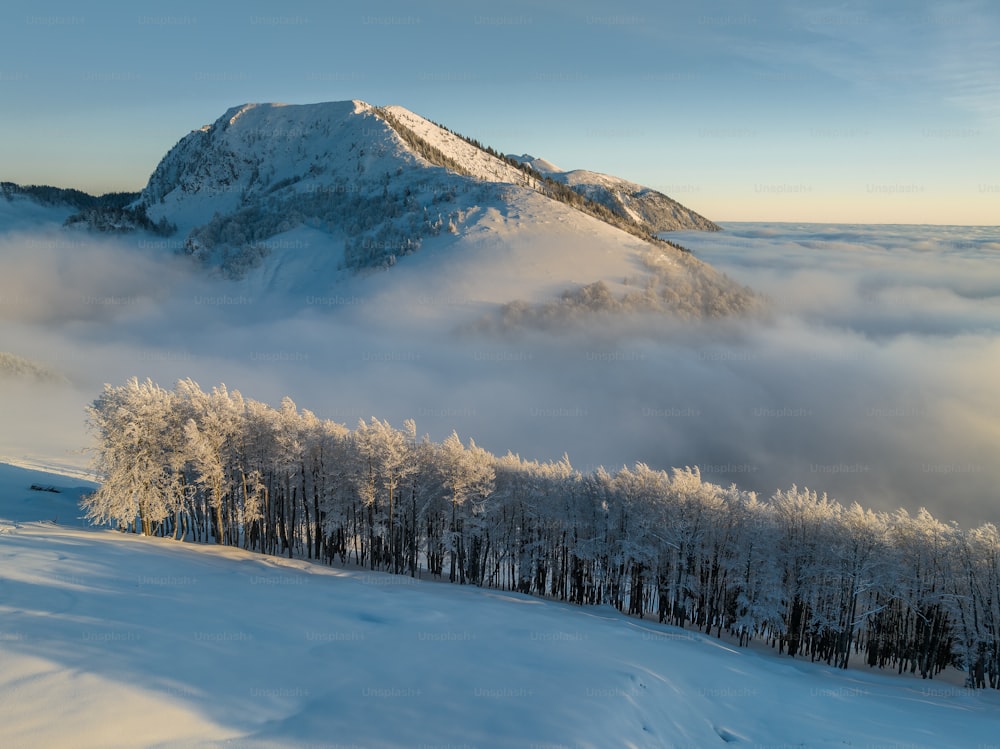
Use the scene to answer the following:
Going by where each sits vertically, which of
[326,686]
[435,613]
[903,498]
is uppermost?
[326,686]

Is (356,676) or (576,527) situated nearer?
(356,676)

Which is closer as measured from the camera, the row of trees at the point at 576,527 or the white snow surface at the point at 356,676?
the white snow surface at the point at 356,676

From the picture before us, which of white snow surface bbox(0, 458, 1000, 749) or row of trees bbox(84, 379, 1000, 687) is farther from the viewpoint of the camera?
row of trees bbox(84, 379, 1000, 687)

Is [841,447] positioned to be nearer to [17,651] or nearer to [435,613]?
[435,613]

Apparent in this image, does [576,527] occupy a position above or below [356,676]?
below

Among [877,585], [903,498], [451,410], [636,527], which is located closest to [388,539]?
[636,527]
